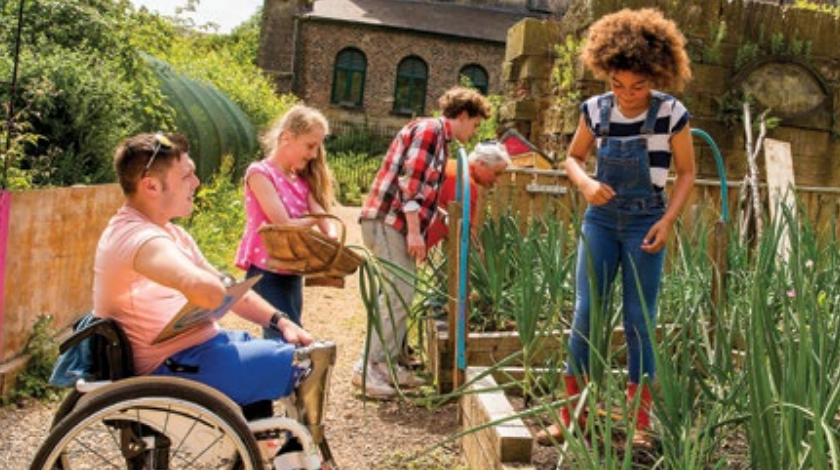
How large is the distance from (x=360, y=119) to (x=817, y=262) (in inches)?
1135

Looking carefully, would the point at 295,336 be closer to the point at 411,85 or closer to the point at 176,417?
the point at 176,417

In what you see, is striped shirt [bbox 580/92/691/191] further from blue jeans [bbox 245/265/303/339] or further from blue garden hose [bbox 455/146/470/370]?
blue jeans [bbox 245/265/303/339]

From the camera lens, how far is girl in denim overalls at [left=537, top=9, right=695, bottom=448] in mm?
3107

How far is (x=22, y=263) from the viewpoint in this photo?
4.70 metres

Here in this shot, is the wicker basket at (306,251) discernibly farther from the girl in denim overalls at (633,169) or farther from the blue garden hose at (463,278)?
the girl in denim overalls at (633,169)

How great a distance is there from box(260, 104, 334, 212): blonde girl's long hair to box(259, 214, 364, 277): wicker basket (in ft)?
2.58

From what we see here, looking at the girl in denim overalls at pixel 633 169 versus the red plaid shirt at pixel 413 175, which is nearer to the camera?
the girl in denim overalls at pixel 633 169

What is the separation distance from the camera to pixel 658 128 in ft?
10.4

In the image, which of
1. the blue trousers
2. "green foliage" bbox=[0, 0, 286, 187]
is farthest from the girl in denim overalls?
"green foliage" bbox=[0, 0, 286, 187]

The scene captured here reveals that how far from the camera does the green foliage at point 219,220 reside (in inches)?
350

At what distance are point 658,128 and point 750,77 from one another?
557cm

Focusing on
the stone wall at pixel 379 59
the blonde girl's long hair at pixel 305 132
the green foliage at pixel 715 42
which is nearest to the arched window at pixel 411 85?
the stone wall at pixel 379 59

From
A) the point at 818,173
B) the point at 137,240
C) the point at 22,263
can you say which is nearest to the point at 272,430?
the point at 137,240

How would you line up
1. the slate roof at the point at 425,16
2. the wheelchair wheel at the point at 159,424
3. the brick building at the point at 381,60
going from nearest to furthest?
the wheelchair wheel at the point at 159,424, the brick building at the point at 381,60, the slate roof at the point at 425,16
